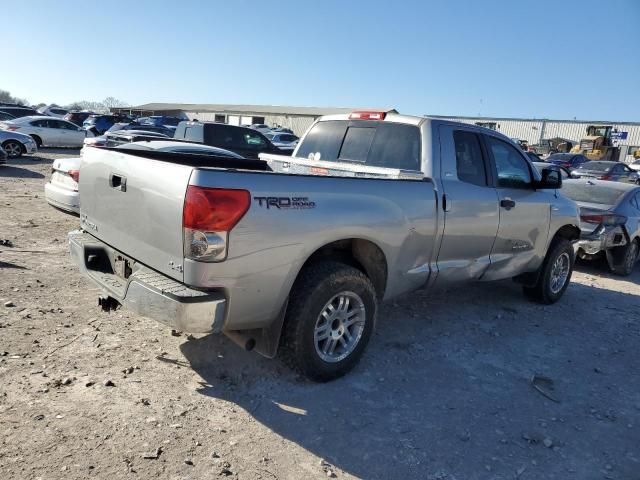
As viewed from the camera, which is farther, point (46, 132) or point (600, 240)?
point (46, 132)

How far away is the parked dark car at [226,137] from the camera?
13969 mm

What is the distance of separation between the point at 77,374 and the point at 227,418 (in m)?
1.18

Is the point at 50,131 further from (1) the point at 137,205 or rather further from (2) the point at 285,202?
(2) the point at 285,202

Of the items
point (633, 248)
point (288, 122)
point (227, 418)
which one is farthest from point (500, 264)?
point (288, 122)

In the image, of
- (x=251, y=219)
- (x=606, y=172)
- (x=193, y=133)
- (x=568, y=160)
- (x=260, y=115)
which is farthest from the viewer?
(x=260, y=115)

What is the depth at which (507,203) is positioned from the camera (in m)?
5.17

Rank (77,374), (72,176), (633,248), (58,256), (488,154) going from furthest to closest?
(633,248), (72,176), (58,256), (488,154), (77,374)

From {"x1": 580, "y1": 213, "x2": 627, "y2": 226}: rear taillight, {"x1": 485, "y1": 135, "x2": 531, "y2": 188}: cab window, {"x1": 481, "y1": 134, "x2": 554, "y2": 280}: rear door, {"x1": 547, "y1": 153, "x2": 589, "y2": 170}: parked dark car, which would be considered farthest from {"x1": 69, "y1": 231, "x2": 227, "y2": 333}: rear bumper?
{"x1": 547, "y1": 153, "x2": 589, "y2": 170}: parked dark car

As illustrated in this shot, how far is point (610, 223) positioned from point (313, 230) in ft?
21.4

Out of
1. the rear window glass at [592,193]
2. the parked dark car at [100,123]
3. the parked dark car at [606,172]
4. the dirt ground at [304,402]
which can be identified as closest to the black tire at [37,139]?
the parked dark car at [100,123]

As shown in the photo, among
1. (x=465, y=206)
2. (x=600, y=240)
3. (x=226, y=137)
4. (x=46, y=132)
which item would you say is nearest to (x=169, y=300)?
(x=465, y=206)

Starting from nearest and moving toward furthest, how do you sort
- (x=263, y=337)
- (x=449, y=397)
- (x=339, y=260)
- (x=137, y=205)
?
(x=137, y=205), (x=263, y=337), (x=449, y=397), (x=339, y=260)

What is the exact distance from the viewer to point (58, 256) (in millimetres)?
6344

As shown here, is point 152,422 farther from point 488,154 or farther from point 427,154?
point 488,154
